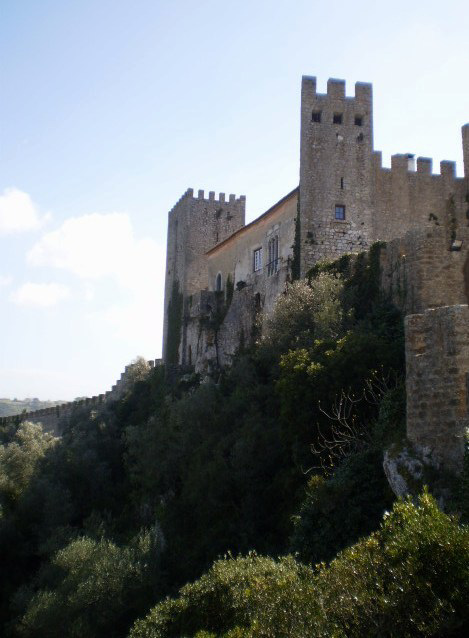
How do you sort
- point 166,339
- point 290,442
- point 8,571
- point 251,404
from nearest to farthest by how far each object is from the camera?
point 290,442
point 251,404
point 8,571
point 166,339

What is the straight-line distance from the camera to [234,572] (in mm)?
14133

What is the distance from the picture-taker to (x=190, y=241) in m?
49.9

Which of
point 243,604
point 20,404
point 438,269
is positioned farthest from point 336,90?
point 20,404

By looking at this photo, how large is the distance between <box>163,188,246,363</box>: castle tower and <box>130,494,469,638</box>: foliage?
122 ft

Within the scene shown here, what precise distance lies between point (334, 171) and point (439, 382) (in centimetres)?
2002

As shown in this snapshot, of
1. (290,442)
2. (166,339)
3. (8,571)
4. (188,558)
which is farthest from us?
(166,339)

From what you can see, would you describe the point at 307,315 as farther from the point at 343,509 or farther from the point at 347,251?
the point at 343,509

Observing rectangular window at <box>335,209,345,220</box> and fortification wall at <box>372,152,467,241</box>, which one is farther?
fortification wall at <box>372,152,467,241</box>

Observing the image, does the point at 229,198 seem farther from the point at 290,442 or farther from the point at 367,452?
the point at 367,452

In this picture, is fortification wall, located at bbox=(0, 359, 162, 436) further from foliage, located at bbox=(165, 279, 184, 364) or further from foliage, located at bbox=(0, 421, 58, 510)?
foliage, located at bbox=(0, 421, 58, 510)

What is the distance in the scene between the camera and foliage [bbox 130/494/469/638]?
9102 millimetres

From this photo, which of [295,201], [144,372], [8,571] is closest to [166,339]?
[144,372]

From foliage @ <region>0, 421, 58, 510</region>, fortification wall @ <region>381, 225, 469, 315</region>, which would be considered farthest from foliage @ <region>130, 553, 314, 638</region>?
foliage @ <region>0, 421, 58, 510</region>

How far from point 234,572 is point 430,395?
185 inches
